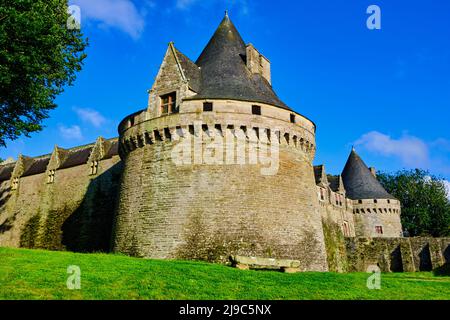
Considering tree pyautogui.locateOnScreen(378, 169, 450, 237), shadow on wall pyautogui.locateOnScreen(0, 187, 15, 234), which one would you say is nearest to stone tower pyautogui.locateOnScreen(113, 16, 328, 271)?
shadow on wall pyautogui.locateOnScreen(0, 187, 15, 234)

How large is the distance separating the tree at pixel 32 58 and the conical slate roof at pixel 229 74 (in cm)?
649

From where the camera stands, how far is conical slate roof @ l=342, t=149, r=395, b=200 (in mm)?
43125

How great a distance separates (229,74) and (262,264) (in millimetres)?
10507

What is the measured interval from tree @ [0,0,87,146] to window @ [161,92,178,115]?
14.9 ft

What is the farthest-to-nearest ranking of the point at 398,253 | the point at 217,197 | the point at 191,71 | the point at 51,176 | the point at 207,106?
the point at 51,176
the point at 398,253
the point at 191,71
the point at 207,106
the point at 217,197

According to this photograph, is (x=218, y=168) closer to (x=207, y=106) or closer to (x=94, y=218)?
(x=207, y=106)

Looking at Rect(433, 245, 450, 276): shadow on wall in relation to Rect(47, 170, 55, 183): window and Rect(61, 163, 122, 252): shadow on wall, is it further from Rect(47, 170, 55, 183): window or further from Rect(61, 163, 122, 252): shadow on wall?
Rect(47, 170, 55, 183): window

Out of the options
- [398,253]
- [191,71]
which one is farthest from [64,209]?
[398,253]

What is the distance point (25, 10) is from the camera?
16.9 m

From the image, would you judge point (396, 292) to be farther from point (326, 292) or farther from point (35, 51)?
point (35, 51)

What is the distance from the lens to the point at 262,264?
14750 mm

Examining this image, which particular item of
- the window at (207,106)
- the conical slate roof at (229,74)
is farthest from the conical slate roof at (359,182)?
the window at (207,106)
